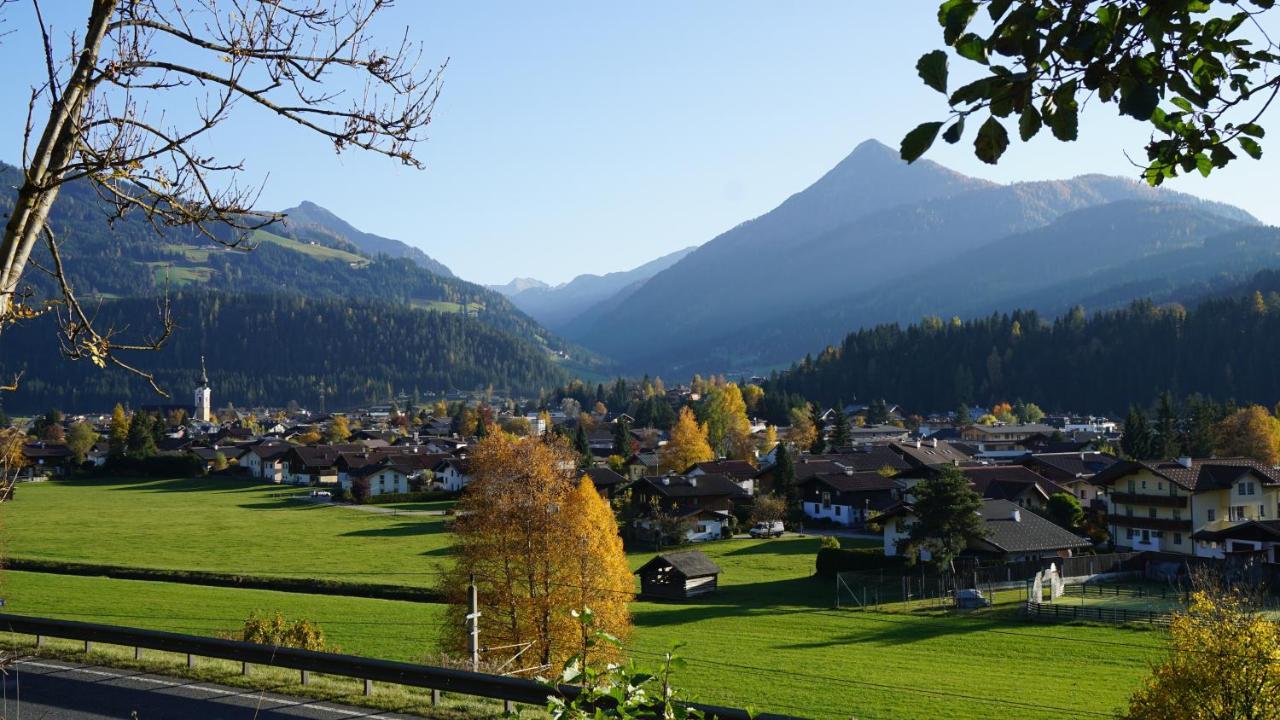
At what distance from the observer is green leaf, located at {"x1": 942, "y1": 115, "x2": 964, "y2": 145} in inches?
118

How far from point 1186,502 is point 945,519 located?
49.7 feet

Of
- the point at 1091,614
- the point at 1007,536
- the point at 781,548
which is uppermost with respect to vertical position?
the point at 1007,536

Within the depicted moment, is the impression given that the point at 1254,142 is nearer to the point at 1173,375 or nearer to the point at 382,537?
the point at 382,537

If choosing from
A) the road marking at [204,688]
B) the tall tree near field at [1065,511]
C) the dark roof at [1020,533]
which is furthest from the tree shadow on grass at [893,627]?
the road marking at [204,688]

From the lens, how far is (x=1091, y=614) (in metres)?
39.2

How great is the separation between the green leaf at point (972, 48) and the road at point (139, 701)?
44.8 ft

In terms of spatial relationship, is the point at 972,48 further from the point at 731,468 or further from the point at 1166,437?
the point at 1166,437

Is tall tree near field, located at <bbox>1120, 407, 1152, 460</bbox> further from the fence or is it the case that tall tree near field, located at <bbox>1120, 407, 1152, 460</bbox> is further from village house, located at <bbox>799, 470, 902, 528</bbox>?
the fence

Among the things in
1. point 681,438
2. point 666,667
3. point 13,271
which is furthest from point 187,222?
point 681,438

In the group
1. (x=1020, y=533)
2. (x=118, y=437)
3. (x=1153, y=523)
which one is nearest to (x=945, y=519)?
(x=1020, y=533)

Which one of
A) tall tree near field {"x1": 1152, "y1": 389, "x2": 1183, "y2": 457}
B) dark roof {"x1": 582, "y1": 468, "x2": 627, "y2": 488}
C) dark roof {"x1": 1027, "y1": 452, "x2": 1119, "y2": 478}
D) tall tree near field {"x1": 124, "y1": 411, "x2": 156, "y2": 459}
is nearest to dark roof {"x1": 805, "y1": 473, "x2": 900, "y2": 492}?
dark roof {"x1": 1027, "y1": 452, "x2": 1119, "y2": 478}

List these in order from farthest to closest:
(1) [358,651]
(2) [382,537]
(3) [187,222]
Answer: (2) [382,537]
(1) [358,651]
(3) [187,222]

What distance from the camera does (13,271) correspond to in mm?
5102

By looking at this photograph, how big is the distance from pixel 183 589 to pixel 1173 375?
162 m
